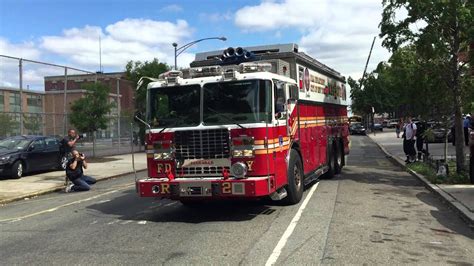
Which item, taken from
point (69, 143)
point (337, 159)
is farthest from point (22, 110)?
point (337, 159)

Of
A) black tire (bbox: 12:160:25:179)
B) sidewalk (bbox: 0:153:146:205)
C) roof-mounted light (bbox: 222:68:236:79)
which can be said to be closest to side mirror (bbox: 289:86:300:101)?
roof-mounted light (bbox: 222:68:236:79)

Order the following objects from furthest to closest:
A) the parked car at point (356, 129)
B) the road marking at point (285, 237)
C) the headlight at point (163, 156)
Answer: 1. the parked car at point (356, 129)
2. the headlight at point (163, 156)
3. the road marking at point (285, 237)

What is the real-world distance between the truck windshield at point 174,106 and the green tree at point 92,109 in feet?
52.7

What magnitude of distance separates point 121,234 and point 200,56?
196 inches

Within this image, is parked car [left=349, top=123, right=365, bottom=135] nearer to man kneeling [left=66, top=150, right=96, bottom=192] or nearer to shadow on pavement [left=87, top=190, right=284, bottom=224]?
man kneeling [left=66, top=150, right=96, bottom=192]

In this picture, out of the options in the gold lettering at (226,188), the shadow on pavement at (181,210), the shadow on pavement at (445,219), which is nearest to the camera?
the shadow on pavement at (445,219)

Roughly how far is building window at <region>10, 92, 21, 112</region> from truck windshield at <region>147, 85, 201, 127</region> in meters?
12.7

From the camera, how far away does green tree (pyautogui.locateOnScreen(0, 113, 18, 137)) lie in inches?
763

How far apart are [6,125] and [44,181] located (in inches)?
181

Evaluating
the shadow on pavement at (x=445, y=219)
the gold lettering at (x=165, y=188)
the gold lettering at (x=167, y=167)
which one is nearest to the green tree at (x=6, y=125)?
the gold lettering at (x=167, y=167)

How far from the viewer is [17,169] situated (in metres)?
17.0

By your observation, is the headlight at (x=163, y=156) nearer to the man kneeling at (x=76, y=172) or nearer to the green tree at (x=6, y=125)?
the man kneeling at (x=76, y=172)

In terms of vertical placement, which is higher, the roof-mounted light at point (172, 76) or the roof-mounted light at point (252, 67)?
the roof-mounted light at point (252, 67)

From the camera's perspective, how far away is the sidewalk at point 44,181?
45.3 feet
